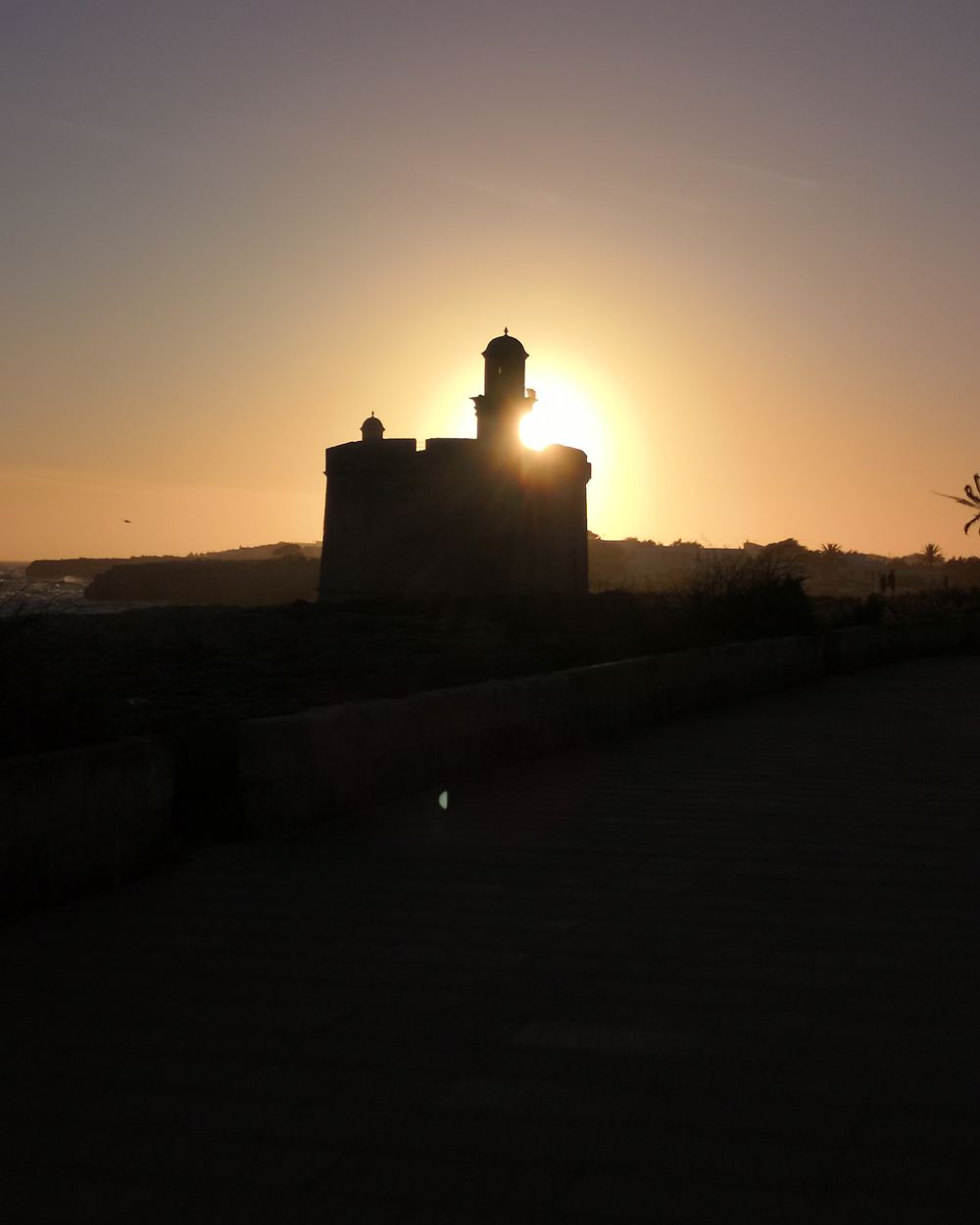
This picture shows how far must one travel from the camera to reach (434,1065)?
335 cm

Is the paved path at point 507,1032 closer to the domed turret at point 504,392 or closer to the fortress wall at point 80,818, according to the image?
the fortress wall at point 80,818

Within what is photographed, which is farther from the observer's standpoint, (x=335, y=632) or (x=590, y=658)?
(x=335, y=632)

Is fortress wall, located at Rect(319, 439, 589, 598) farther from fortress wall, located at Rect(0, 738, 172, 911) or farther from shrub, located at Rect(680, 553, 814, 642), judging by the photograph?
fortress wall, located at Rect(0, 738, 172, 911)

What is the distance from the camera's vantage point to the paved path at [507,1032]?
2.70m

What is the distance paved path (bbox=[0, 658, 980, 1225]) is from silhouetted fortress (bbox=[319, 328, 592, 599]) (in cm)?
3652

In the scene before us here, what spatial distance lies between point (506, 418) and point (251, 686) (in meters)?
22.3

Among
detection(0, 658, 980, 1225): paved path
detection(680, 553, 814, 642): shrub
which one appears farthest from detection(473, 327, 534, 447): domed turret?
detection(0, 658, 980, 1225): paved path

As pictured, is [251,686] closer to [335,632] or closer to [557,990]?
[335,632]

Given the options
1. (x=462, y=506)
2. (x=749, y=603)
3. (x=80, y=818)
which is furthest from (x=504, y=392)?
(x=80, y=818)

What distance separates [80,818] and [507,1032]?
2.23 metres

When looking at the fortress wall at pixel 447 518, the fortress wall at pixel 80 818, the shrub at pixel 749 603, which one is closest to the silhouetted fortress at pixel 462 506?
the fortress wall at pixel 447 518

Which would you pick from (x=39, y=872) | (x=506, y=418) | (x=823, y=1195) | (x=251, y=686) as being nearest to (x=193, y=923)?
(x=39, y=872)

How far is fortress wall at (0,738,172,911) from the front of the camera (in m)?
4.82

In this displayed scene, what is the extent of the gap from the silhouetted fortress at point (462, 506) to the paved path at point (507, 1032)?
36516 millimetres
